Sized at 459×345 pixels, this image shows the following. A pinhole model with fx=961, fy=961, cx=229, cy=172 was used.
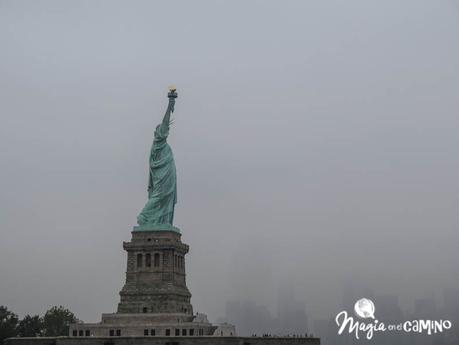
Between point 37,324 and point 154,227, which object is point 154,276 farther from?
point 37,324

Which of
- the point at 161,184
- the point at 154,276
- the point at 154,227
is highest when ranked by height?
the point at 161,184

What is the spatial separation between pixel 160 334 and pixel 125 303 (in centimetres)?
687

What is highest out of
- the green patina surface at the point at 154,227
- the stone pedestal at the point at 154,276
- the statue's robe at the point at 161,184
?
the statue's robe at the point at 161,184

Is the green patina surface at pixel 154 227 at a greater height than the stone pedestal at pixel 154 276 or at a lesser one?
greater

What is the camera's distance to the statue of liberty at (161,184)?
101550mm

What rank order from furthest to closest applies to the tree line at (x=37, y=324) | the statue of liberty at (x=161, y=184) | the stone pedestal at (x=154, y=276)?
the tree line at (x=37, y=324) → the statue of liberty at (x=161, y=184) → the stone pedestal at (x=154, y=276)

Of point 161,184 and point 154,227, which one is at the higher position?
point 161,184

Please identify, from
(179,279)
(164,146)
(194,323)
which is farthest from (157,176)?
(194,323)

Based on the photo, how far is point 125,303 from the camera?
323 feet

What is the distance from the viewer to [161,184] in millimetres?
102750

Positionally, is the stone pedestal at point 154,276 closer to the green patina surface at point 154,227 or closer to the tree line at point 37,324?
the green patina surface at point 154,227

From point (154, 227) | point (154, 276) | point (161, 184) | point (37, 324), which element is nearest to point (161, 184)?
point (161, 184)

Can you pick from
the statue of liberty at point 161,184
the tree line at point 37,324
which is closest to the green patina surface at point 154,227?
the statue of liberty at point 161,184

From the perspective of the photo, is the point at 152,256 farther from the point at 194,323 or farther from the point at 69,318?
the point at 69,318
